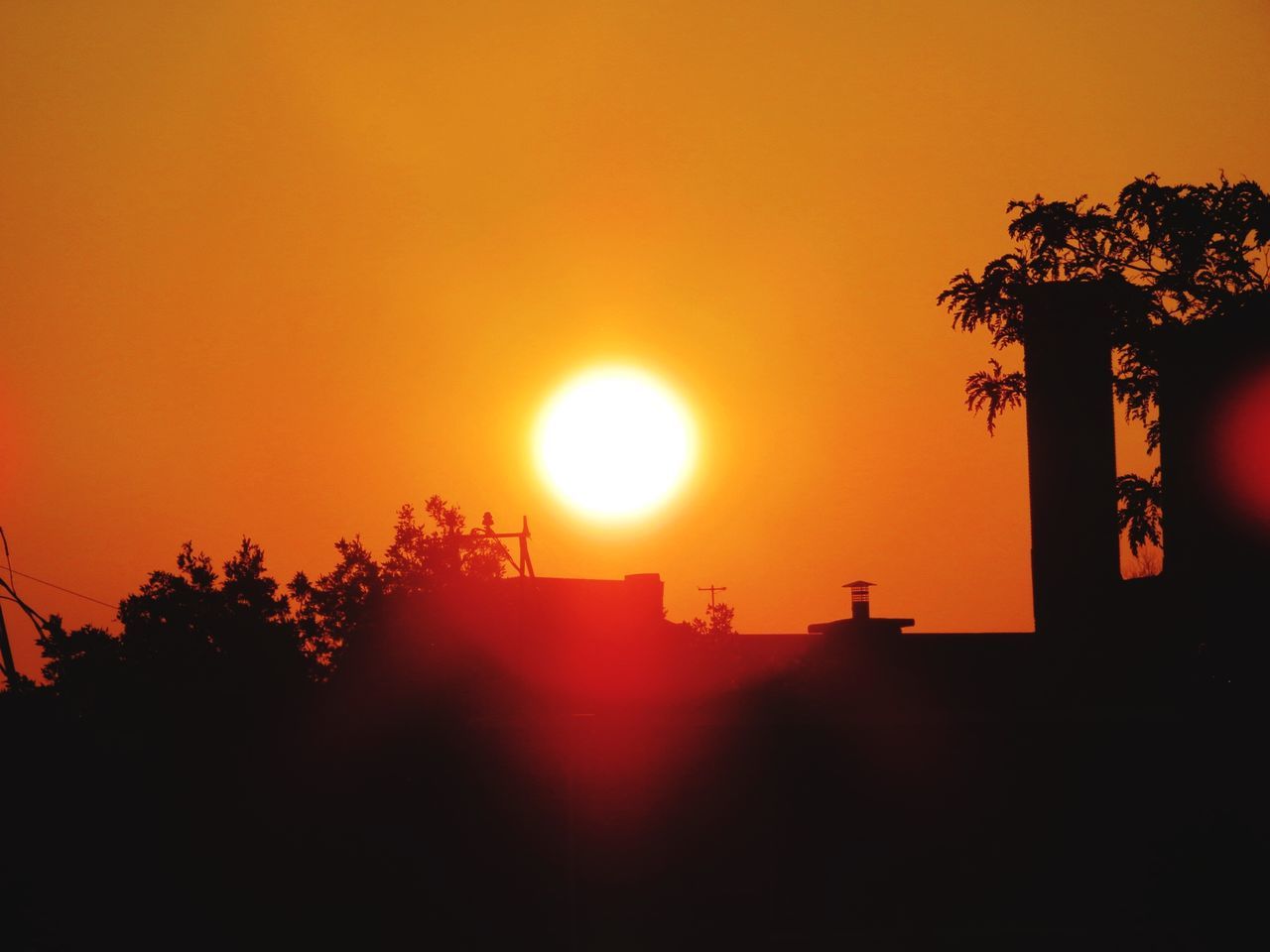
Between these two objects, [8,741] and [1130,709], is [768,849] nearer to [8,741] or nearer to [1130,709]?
[1130,709]

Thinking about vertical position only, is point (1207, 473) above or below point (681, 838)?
above

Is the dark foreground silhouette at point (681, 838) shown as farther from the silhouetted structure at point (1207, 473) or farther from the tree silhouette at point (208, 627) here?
the tree silhouette at point (208, 627)

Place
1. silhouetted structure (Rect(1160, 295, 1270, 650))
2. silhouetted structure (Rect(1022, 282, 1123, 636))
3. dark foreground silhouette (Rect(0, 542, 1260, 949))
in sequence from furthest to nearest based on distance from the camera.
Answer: silhouetted structure (Rect(1022, 282, 1123, 636)), silhouetted structure (Rect(1160, 295, 1270, 650)), dark foreground silhouette (Rect(0, 542, 1260, 949))

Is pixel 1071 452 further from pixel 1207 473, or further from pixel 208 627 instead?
pixel 208 627

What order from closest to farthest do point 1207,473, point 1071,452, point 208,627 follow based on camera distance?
1. point 1207,473
2. point 1071,452
3. point 208,627

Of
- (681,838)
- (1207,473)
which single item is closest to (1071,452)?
(1207,473)

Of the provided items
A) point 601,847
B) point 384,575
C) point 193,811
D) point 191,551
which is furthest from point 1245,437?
point 191,551

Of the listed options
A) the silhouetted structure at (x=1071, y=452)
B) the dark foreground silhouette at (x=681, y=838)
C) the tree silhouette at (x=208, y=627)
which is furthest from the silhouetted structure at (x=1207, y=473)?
the tree silhouette at (x=208, y=627)

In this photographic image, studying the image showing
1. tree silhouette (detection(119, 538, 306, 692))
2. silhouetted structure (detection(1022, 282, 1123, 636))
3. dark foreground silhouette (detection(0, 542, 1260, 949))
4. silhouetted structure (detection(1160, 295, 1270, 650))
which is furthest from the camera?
tree silhouette (detection(119, 538, 306, 692))

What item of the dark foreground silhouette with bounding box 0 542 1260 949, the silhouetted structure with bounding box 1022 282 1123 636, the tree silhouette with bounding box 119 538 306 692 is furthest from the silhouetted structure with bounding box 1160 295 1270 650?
the tree silhouette with bounding box 119 538 306 692

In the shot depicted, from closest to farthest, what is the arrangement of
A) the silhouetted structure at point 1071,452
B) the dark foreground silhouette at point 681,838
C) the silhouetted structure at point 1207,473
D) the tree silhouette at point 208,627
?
1. the dark foreground silhouette at point 681,838
2. the silhouetted structure at point 1207,473
3. the silhouetted structure at point 1071,452
4. the tree silhouette at point 208,627

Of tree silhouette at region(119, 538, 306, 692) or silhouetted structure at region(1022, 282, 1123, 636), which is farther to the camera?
tree silhouette at region(119, 538, 306, 692)

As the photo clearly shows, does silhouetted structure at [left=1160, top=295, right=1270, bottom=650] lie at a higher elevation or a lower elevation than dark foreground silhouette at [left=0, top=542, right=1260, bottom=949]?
higher

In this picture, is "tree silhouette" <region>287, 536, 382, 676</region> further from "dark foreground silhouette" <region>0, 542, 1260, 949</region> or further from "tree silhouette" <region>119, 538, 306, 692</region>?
"dark foreground silhouette" <region>0, 542, 1260, 949</region>
